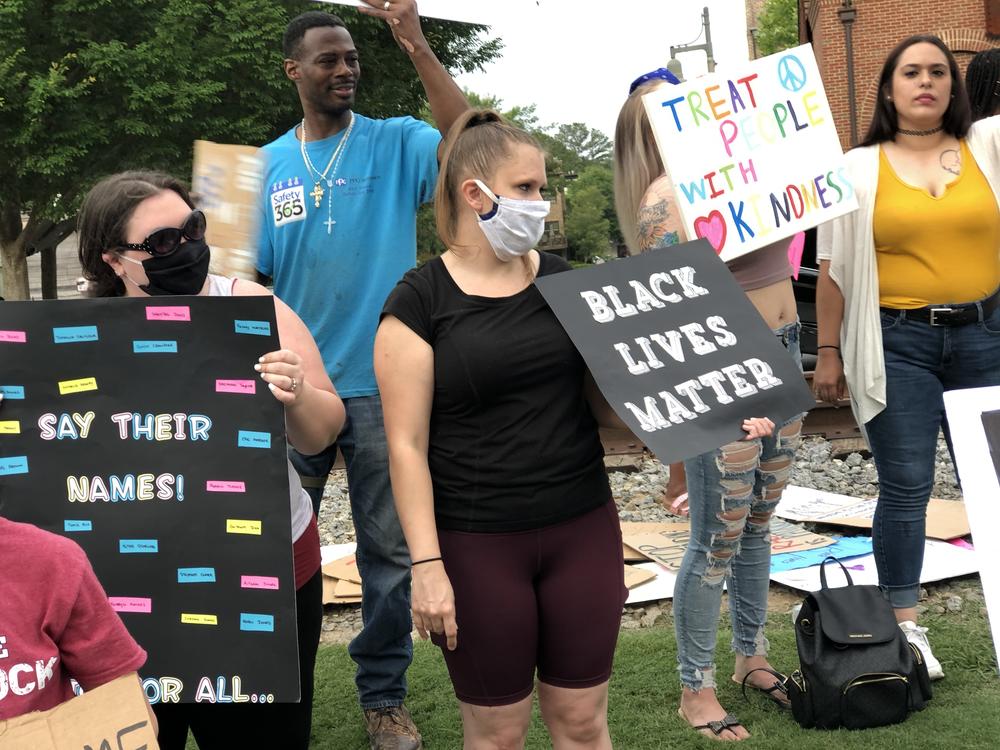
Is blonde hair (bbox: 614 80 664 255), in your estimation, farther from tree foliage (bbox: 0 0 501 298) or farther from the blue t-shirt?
tree foliage (bbox: 0 0 501 298)

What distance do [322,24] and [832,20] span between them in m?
26.5

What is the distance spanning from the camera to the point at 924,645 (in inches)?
150

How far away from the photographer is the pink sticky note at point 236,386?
8.19 feet

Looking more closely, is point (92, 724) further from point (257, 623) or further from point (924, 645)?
point (924, 645)

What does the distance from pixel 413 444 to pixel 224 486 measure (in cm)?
44

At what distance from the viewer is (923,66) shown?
3.67 metres

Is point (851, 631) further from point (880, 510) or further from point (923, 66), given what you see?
point (923, 66)

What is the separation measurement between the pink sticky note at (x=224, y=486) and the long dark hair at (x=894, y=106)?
2521 mm

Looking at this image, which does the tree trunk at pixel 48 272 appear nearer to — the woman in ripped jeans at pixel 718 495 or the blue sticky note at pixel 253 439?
the woman in ripped jeans at pixel 718 495

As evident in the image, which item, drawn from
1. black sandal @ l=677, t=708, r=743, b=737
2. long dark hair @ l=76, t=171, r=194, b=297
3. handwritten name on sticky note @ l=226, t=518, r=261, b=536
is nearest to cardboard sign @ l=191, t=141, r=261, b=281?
long dark hair @ l=76, t=171, r=194, b=297

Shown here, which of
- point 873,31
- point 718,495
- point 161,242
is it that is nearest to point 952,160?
point 718,495

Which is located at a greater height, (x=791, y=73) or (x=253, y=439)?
(x=791, y=73)

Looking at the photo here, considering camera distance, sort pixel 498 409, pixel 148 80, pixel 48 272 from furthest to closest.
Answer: pixel 48 272 → pixel 148 80 → pixel 498 409

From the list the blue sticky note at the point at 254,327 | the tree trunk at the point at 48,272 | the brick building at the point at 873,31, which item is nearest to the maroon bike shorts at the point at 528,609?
the blue sticky note at the point at 254,327
